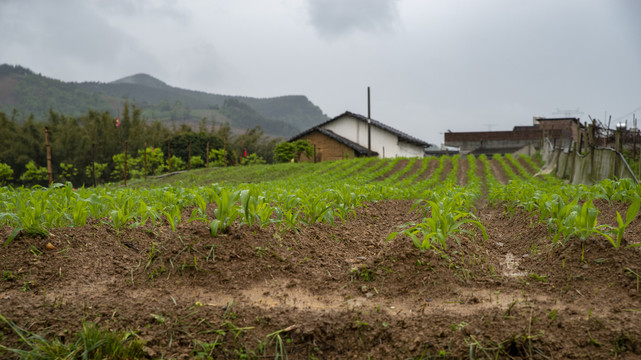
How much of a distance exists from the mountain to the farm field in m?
46.0

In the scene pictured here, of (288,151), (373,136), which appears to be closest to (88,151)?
(288,151)

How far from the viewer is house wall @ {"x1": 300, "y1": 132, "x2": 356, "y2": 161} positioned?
31906 mm

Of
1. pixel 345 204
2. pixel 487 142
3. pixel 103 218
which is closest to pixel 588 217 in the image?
pixel 345 204

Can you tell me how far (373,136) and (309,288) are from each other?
106 ft

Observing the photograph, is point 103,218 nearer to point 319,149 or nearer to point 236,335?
point 236,335

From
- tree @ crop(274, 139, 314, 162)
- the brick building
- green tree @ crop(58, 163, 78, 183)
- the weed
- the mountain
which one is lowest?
the weed

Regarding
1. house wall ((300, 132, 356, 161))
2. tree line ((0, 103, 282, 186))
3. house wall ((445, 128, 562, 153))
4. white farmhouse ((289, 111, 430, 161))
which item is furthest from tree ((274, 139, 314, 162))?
house wall ((445, 128, 562, 153))

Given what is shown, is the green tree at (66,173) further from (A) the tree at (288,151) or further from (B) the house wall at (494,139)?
(B) the house wall at (494,139)

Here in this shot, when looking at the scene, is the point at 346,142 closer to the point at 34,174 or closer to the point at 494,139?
the point at 494,139

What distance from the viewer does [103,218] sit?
151 inches

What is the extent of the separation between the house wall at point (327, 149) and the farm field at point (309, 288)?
92.0 ft

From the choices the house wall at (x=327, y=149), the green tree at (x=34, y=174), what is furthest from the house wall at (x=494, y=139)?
the green tree at (x=34, y=174)

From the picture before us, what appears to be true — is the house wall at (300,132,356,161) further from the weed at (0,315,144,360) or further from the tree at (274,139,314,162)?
the weed at (0,315,144,360)

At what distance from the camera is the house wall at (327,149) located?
31.9 metres
